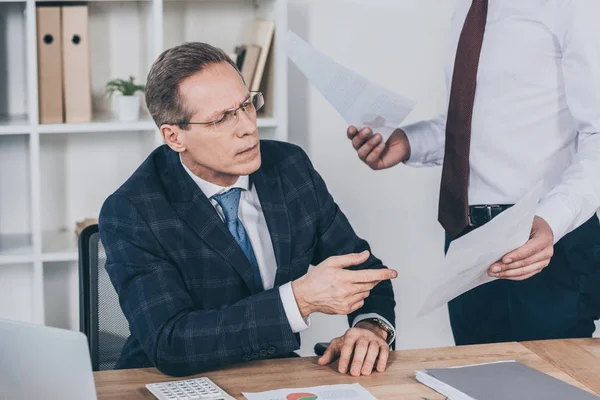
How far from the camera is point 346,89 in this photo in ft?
6.73

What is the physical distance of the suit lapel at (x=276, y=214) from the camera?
1903mm

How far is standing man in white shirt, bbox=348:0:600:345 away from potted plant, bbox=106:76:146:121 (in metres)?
1.02

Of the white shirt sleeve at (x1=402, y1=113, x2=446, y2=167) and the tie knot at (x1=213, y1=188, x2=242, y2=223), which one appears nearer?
the tie knot at (x1=213, y1=188, x2=242, y2=223)

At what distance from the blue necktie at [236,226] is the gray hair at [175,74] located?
7.8 inches

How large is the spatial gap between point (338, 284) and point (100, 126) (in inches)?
61.1

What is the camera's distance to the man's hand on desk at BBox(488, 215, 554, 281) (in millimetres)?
1583

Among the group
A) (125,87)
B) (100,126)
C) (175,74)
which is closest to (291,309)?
(175,74)

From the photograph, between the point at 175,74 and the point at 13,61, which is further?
the point at 13,61

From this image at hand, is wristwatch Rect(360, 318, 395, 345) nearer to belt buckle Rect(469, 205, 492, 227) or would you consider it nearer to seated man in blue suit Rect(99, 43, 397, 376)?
seated man in blue suit Rect(99, 43, 397, 376)

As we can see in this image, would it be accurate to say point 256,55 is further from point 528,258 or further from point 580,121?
point 528,258

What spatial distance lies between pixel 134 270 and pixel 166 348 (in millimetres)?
205

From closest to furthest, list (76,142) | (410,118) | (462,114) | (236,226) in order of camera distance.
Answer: (236,226)
(462,114)
(76,142)
(410,118)

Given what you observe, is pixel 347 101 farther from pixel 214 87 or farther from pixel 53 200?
pixel 53 200

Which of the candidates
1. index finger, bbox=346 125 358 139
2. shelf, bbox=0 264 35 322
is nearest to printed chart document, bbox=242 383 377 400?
index finger, bbox=346 125 358 139
